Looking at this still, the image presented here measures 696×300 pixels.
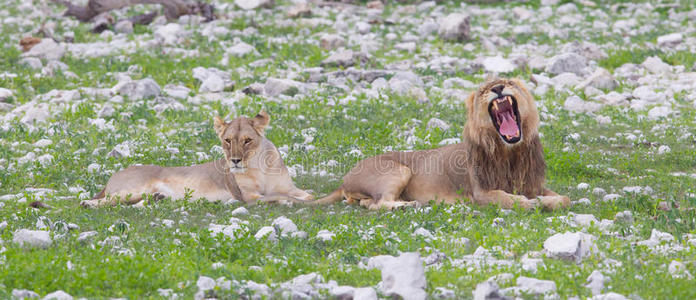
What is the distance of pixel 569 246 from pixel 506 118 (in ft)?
9.41

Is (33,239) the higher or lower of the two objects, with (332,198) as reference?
higher

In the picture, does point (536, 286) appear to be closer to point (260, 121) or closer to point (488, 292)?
point (488, 292)

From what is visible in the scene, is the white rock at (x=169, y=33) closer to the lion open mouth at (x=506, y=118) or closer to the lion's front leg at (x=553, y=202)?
the lion open mouth at (x=506, y=118)

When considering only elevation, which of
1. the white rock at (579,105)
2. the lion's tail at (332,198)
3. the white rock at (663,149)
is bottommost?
the white rock at (579,105)

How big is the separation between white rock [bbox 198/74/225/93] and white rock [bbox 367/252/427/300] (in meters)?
10.1

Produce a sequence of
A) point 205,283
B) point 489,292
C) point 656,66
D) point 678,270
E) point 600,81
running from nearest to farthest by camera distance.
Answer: point 489,292, point 205,283, point 678,270, point 600,81, point 656,66

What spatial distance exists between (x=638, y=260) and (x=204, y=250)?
3.41m

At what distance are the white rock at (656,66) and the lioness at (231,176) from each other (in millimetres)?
9305

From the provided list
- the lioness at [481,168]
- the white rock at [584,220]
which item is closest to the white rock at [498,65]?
the lioness at [481,168]

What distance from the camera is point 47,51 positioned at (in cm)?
1814

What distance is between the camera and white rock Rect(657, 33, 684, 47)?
62.4ft

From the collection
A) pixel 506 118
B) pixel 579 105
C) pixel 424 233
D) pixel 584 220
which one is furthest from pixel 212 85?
pixel 584 220

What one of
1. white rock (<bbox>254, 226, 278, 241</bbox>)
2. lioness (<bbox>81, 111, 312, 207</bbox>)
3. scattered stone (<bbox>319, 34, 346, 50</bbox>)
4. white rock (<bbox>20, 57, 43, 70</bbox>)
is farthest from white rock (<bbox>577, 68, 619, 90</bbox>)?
white rock (<bbox>20, 57, 43, 70</bbox>)

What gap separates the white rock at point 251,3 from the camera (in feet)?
78.0
